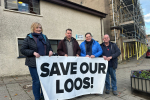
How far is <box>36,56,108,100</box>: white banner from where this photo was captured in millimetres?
2615

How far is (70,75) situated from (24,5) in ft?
18.1

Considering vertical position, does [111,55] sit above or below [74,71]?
above

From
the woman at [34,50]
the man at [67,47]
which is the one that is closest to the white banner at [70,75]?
the woman at [34,50]

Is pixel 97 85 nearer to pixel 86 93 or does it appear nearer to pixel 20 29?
pixel 86 93

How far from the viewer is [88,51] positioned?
3387 millimetres

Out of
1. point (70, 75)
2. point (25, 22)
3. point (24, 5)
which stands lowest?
point (70, 75)

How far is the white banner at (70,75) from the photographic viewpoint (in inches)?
103

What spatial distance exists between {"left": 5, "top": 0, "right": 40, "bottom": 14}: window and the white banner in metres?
4.94

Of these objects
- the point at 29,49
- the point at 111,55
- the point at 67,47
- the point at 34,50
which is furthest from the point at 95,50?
the point at 29,49

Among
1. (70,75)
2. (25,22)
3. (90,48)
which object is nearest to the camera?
(70,75)

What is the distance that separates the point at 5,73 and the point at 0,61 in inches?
25.9

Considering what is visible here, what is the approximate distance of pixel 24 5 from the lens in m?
6.27

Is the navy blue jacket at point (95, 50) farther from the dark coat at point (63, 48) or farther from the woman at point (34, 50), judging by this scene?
the woman at point (34, 50)

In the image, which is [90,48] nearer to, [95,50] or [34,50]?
[95,50]
